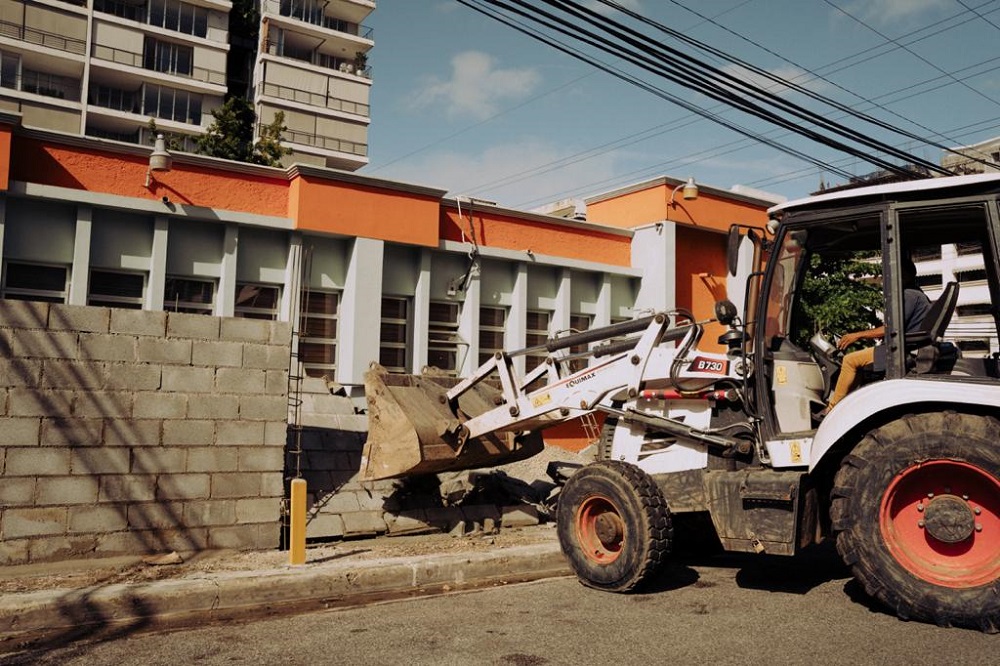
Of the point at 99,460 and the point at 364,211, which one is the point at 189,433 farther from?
the point at 364,211

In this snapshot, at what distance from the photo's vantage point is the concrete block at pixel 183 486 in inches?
313

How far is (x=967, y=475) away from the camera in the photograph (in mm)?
5574

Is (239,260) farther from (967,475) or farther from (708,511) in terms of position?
(967,475)

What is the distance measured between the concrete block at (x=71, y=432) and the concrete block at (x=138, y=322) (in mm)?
860

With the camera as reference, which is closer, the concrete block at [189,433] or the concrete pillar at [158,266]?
the concrete block at [189,433]

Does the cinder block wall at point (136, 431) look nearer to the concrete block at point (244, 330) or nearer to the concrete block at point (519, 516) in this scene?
the concrete block at point (244, 330)

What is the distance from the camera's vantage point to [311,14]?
58969 mm

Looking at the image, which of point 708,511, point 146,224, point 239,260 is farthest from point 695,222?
point 708,511

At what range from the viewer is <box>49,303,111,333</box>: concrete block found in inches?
297

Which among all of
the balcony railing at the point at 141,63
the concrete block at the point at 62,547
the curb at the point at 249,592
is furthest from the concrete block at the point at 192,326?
the balcony railing at the point at 141,63

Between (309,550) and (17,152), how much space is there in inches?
310

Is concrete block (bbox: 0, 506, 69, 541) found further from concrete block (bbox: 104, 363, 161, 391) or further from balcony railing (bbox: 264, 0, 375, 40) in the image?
balcony railing (bbox: 264, 0, 375, 40)

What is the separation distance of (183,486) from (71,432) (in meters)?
1.11

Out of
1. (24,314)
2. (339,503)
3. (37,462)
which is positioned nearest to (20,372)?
(24,314)
